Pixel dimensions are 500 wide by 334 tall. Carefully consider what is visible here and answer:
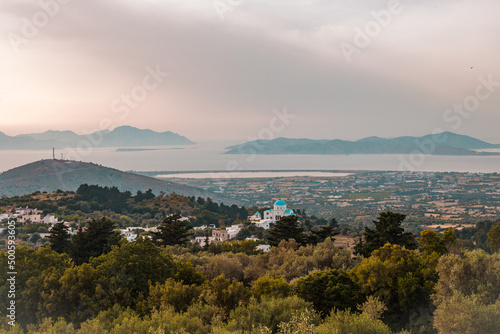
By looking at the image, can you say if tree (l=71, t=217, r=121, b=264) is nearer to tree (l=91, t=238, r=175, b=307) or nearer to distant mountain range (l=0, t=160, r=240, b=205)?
tree (l=91, t=238, r=175, b=307)

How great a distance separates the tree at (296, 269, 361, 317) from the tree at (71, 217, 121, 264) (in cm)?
→ 1329

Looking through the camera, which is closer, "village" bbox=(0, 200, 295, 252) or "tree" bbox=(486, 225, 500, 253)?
"tree" bbox=(486, 225, 500, 253)

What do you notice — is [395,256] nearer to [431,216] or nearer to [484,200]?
[431,216]

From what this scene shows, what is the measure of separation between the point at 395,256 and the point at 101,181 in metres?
118

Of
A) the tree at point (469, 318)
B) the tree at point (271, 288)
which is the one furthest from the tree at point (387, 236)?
the tree at point (469, 318)

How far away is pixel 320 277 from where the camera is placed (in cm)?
1594

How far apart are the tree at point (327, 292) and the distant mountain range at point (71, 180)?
91.6 meters

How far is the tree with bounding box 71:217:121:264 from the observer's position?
81.6 ft

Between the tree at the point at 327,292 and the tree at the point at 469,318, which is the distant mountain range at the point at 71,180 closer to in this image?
the tree at the point at 327,292

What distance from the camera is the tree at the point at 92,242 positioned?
24.9 m

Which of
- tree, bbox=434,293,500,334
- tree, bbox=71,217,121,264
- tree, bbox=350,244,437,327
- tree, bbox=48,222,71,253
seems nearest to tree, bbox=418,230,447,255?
tree, bbox=350,244,437,327

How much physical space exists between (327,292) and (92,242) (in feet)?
48.3

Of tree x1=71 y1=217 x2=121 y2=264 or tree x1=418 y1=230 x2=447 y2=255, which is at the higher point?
tree x1=418 y1=230 x2=447 y2=255

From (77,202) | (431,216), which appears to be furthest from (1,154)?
(431,216)
